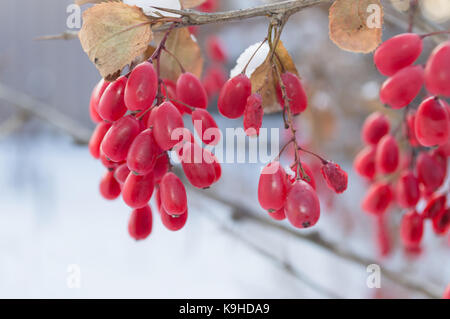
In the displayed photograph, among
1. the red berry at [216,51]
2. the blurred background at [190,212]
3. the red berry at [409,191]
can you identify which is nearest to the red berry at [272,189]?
the red berry at [409,191]

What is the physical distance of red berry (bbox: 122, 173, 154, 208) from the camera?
0.99 feet

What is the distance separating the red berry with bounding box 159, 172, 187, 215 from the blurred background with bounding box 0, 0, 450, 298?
1.23ft

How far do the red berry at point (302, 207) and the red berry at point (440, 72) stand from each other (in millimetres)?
101

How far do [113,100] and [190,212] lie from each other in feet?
2.72

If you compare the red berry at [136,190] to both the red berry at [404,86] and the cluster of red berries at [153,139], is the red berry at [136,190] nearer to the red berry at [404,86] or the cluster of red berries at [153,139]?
the cluster of red berries at [153,139]

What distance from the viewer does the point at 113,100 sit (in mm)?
296

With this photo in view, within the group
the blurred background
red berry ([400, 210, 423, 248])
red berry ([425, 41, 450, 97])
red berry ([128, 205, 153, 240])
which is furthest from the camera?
the blurred background

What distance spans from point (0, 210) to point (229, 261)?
0.71 metres

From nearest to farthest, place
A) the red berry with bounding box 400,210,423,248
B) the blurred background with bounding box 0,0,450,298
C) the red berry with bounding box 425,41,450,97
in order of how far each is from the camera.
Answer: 1. the red berry with bounding box 425,41,450,97
2. the red berry with bounding box 400,210,423,248
3. the blurred background with bounding box 0,0,450,298

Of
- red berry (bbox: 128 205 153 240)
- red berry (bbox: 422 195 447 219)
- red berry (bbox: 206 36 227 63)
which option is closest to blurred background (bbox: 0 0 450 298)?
red berry (bbox: 206 36 227 63)

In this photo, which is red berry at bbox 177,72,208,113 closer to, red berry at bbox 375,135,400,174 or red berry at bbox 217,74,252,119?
red berry at bbox 217,74,252,119

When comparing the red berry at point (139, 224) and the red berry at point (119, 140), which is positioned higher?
the red berry at point (119, 140)

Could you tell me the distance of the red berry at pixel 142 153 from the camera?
0.93ft
